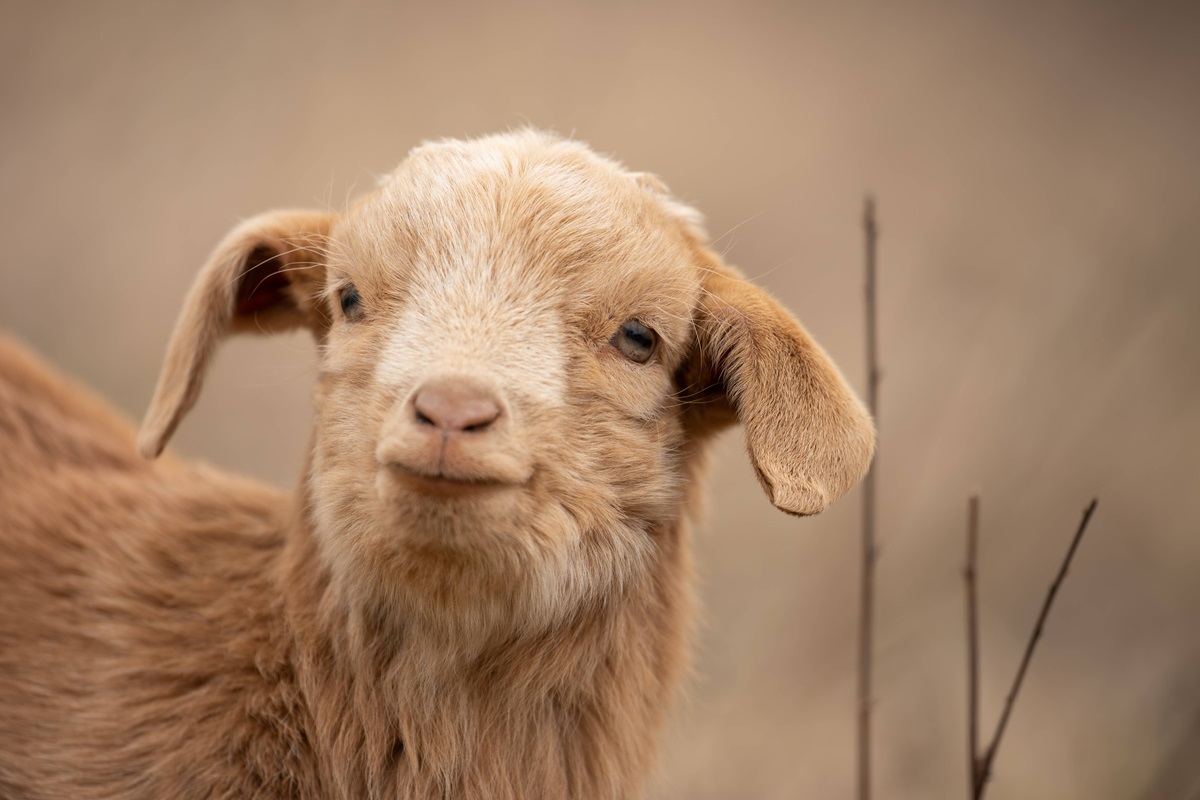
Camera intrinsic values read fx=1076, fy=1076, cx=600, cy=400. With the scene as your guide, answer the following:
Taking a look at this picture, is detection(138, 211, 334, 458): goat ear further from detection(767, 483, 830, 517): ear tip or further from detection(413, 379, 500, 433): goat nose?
detection(767, 483, 830, 517): ear tip

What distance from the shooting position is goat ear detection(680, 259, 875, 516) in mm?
2531

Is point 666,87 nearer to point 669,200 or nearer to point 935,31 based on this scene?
point 935,31

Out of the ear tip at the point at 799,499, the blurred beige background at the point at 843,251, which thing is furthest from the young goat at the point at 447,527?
the blurred beige background at the point at 843,251

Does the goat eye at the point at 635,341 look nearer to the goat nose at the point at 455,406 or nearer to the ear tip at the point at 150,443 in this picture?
the goat nose at the point at 455,406

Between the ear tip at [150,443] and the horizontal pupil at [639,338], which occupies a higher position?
the horizontal pupil at [639,338]

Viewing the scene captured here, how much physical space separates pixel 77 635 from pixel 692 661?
1.76 metres

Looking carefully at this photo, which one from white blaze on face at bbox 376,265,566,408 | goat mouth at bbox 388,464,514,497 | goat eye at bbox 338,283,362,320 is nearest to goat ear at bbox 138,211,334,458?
goat eye at bbox 338,283,362,320

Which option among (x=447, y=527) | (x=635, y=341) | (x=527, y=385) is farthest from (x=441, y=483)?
(x=635, y=341)

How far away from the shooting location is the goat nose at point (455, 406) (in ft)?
6.91

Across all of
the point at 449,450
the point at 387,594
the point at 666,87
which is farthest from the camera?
the point at 666,87

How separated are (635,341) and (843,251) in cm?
388

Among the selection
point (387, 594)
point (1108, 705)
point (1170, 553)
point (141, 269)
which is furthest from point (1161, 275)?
point (141, 269)

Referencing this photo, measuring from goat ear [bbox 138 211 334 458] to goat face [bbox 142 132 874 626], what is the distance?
12 millimetres

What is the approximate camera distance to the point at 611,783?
288 centimetres
